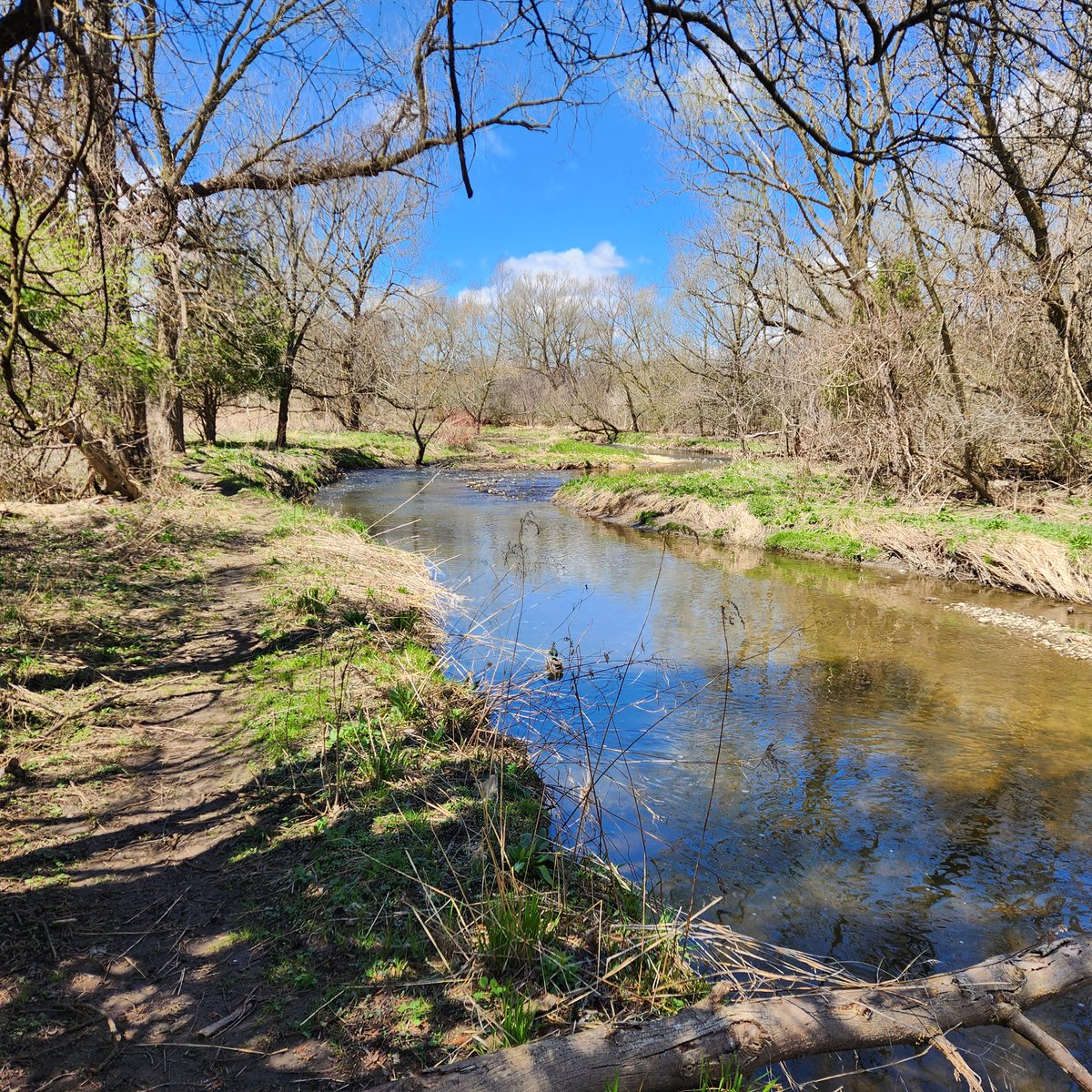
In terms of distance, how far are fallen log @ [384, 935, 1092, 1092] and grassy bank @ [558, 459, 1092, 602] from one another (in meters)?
8.23

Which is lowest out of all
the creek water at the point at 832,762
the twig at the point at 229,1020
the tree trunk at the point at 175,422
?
the creek water at the point at 832,762

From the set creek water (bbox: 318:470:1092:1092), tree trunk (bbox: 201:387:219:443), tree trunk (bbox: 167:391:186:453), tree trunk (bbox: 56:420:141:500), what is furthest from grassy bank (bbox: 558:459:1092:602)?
tree trunk (bbox: 201:387:219:443)

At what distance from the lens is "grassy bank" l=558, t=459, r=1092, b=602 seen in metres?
9.30

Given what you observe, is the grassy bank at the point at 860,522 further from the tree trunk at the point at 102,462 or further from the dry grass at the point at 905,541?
the tree trunk at the point at 102,462

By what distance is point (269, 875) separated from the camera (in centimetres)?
291

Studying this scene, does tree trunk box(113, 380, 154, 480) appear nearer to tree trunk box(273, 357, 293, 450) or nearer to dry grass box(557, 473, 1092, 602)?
tree trunk box(273, 357, 293, 450)

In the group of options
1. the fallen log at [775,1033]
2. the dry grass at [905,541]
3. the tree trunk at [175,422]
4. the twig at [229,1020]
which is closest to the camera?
the fallen log at [775,1033]

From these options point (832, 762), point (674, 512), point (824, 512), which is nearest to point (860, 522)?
point (824, 512)

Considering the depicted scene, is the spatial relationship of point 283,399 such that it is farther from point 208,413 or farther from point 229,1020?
point 229,1020

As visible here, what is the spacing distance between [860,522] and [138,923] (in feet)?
39.3

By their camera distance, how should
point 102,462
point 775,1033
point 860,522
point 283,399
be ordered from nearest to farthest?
point 775,1033 → point 102,462 → point 860,522 → point 283,399

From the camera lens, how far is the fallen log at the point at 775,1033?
1.82m

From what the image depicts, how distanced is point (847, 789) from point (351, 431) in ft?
102

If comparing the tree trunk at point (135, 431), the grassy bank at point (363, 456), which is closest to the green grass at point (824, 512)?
the grassy bank at point (363, 456)
